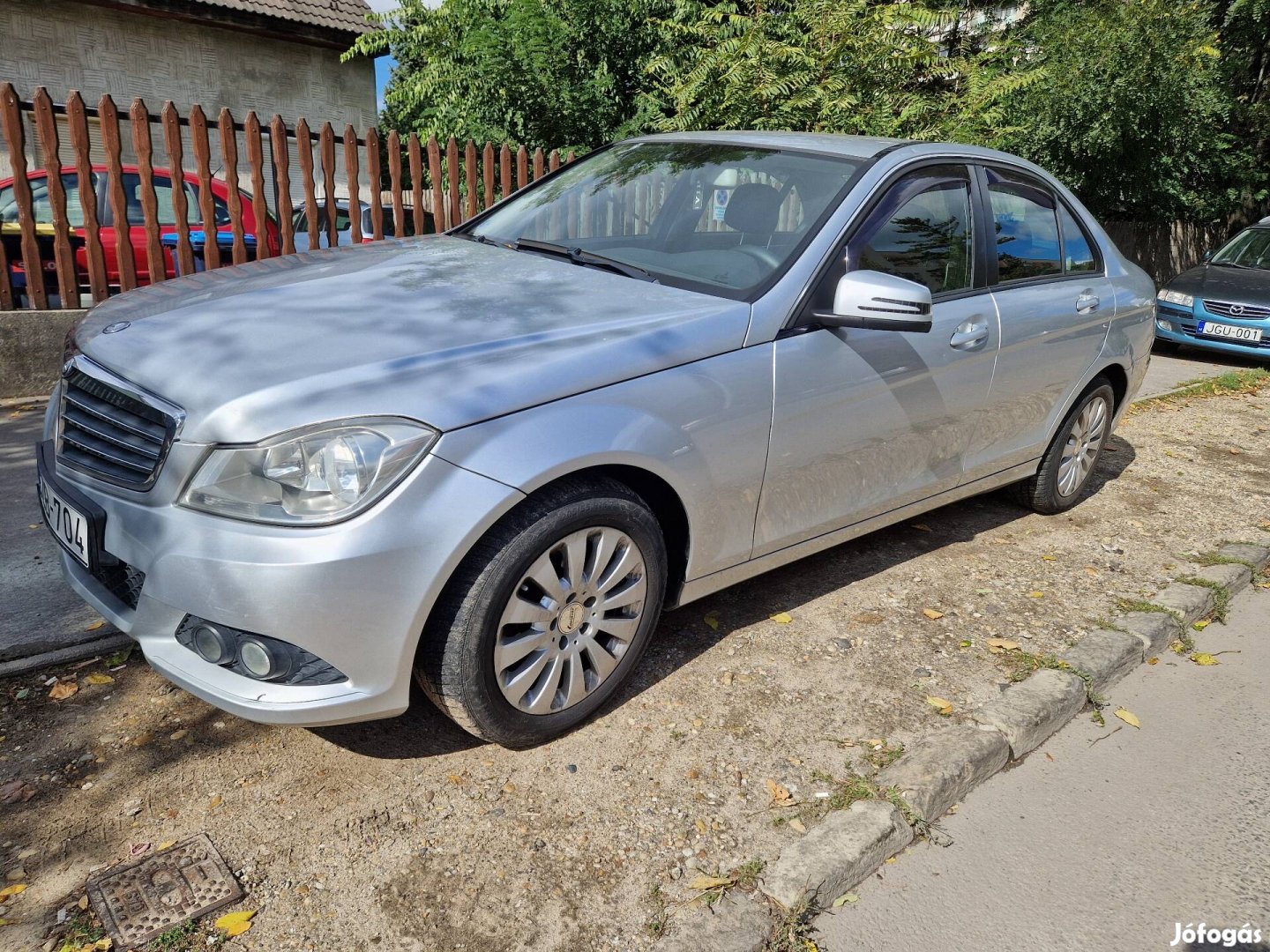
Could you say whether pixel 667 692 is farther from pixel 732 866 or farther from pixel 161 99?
pixel 161 99

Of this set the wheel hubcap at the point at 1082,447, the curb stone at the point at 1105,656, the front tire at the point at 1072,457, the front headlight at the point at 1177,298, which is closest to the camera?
the curb stone at the point at 1105,656

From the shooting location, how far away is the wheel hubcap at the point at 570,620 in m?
2.73

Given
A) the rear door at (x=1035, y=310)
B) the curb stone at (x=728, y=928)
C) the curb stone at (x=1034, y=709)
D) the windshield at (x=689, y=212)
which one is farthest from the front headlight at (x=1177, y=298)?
the curb stone at (x=728, y=928)

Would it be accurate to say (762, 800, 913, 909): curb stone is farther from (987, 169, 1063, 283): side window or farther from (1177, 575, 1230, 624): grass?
(987, 169, 1063, 283): side window

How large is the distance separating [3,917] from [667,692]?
74.1 inches

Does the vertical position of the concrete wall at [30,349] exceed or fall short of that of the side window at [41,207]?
it falls short

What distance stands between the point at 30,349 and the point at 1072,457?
20.4 ft

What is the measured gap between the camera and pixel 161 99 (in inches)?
547

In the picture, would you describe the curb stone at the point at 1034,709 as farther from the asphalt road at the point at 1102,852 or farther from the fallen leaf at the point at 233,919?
the fallen leaf at the point at 233,919

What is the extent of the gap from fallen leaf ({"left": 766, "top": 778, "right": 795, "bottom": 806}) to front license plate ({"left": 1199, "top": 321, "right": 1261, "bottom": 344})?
1032 cm

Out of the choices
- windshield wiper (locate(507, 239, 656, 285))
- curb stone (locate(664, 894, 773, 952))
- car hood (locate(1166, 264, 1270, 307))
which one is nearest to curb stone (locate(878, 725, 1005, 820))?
curb stone (locate(664, 894, 773, 952))

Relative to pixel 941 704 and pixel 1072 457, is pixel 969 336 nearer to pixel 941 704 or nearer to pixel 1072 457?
pixel 941 704

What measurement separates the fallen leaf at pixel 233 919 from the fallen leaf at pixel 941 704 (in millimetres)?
2155

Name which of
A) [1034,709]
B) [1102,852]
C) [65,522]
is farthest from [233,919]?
[1034,709]
